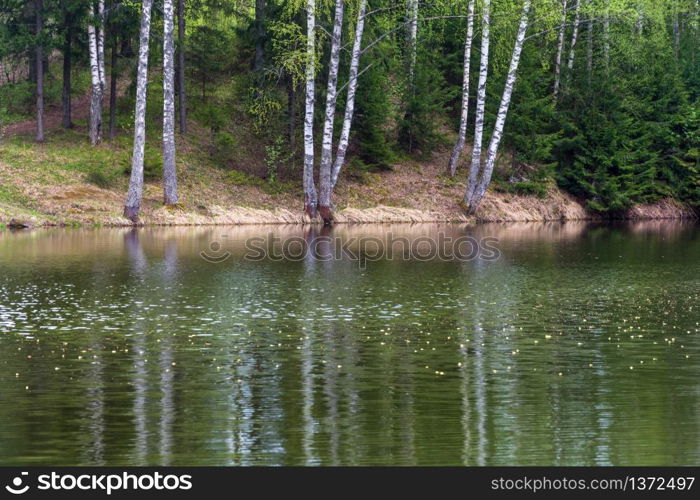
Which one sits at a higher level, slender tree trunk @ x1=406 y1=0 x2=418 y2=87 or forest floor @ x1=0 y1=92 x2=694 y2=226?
slender tree trunk @ x1=406 y1=0 x2=418 y2=87

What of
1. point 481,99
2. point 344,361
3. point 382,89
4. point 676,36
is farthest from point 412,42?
point 344,361

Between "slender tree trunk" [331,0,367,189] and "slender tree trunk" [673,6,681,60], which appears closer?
"slender tree trunk" [331,0,367,189]

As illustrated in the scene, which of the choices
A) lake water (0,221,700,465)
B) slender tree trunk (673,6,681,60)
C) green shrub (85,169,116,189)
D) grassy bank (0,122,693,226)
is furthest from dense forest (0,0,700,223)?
lake water (0,221,700,465)

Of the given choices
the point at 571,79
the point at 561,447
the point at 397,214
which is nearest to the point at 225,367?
the point at 561,447

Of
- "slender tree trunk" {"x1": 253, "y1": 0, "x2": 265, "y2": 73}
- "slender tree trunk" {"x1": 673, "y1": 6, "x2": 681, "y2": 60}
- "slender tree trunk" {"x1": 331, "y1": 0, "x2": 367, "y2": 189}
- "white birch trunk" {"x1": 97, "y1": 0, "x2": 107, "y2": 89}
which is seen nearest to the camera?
"slender tree trunk" {"x1": 331, "y1": 0, "x2": 367, "y2": 189}

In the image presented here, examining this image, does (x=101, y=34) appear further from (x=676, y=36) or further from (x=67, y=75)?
(x=676, y=36)

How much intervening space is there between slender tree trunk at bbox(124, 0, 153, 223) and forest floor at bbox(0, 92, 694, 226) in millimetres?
669

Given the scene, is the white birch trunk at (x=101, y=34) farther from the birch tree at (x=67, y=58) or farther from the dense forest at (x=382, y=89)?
the birch tree at (x=67, y=58)

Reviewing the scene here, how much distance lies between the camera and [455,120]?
59.2m

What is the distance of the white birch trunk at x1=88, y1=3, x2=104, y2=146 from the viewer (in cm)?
4588

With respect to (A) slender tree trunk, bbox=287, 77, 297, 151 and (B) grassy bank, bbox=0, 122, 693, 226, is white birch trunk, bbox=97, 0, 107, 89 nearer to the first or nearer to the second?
(B) grassy bank, bbox=0, 122, 693, 226

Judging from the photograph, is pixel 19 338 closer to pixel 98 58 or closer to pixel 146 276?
pixel 146 276

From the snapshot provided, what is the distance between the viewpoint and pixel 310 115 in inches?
1708

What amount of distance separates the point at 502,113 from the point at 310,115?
8858 mm
